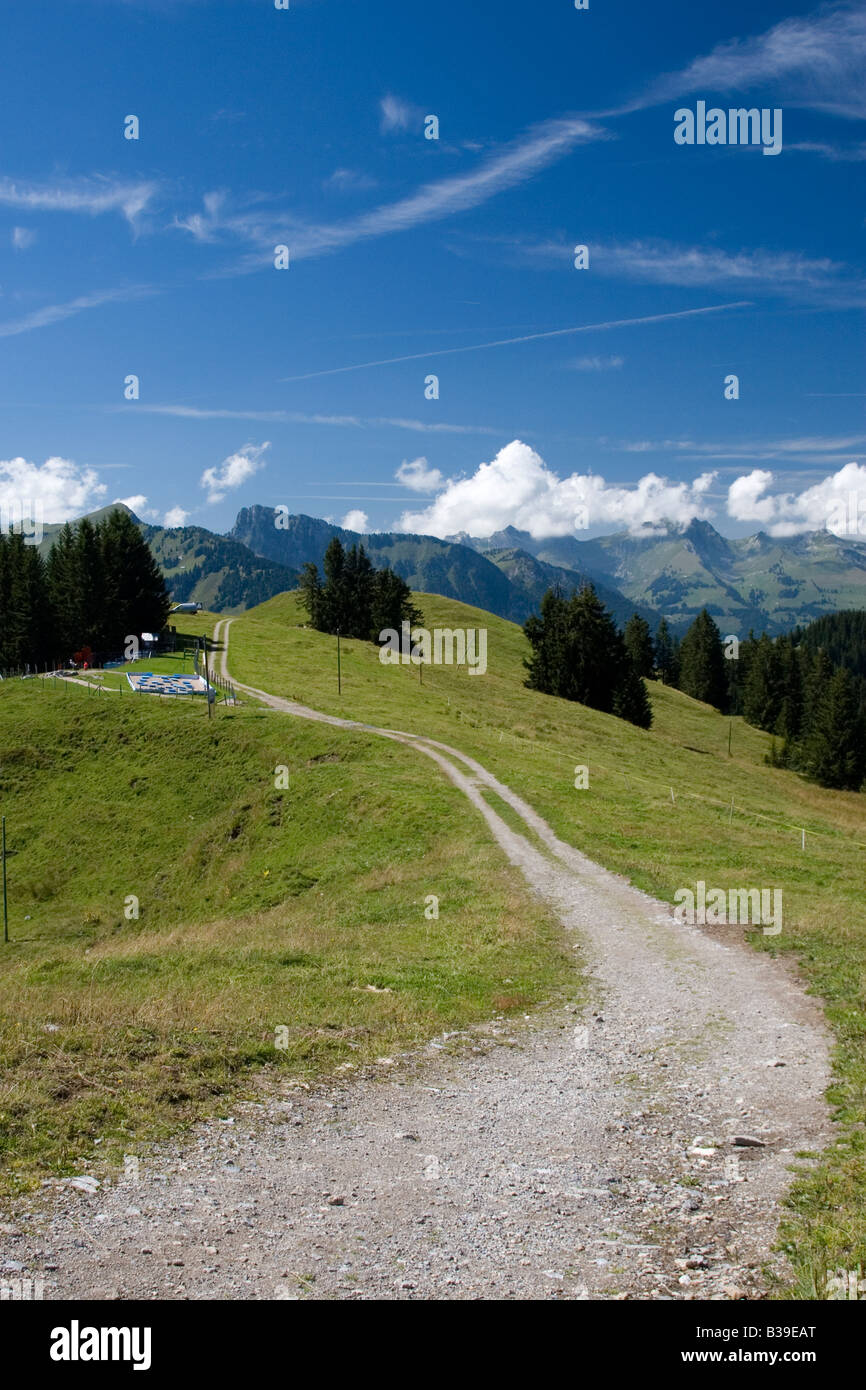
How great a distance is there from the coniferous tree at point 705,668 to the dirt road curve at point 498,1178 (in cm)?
16185

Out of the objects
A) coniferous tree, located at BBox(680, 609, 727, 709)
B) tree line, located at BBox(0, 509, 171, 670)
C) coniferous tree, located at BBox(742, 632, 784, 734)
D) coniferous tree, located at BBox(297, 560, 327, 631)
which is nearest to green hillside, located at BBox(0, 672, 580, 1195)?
tree line, located at BBox(0, 509, 171, 670)

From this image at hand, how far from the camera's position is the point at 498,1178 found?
32.3 feet

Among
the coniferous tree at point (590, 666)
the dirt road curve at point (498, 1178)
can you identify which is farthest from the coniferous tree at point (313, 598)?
the dirt road curve at point (498, 1178)

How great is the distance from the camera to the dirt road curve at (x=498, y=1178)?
7.58 metres

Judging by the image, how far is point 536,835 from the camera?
35.4 m

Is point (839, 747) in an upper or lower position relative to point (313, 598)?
lower

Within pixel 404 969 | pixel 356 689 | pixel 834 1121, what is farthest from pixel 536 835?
pixel 356 689

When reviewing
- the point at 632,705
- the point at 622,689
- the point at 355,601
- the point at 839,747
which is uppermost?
the point at 355,601

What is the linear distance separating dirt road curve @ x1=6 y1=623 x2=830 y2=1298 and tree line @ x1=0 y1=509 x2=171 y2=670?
9038cm

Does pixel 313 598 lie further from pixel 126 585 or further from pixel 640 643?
pixel 640 643

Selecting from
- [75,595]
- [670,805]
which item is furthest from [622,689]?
[75,595]

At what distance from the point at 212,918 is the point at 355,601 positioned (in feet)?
316
